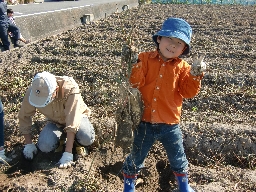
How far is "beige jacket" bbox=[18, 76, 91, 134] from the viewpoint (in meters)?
2.70

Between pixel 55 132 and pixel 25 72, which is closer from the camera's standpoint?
pixel 55 132

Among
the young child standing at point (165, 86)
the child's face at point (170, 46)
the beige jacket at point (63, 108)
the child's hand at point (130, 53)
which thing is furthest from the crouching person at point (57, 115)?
the child's face at point (170, 46)

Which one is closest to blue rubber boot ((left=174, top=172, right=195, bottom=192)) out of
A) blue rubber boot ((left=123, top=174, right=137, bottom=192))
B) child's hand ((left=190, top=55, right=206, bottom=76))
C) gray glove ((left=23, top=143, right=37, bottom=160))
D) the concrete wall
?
blue rubber boot ((left=123, top=174, right=137, bottom=192))

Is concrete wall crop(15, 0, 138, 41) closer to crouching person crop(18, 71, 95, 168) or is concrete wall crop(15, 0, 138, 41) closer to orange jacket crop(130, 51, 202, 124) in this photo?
crouching person crop(18, 71, 95, 168)

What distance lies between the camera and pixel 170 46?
211cm

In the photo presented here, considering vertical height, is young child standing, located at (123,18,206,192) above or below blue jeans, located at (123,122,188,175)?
above

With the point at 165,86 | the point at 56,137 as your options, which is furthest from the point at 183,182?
the point at 56,137

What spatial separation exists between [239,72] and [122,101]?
3.09 meters

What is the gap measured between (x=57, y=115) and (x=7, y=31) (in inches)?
168

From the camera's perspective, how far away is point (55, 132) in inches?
113

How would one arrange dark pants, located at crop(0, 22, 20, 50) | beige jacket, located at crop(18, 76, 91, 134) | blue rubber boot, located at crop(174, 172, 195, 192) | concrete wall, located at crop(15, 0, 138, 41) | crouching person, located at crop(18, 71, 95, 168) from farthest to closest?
1. concrete wall, located at crop(15, 0, 138, 41)
2. dark pants, located at crop(0, 22, 20, 50)
3. beige jacket, located at crop(18, 76, 91, 134)
4. crouching person, located at crop(18, 71, 95, 168)
5. blue rubber boot, located at crop(174, 172, 195, 192)

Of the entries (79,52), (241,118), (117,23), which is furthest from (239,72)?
(117,23)

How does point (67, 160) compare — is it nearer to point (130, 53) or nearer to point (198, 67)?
point (130, 53)

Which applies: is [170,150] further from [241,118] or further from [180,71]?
[241,118]
